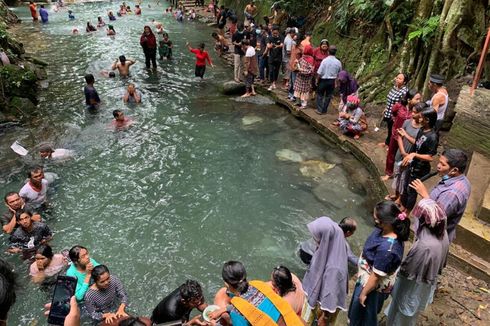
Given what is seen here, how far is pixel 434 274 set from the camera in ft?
12.5

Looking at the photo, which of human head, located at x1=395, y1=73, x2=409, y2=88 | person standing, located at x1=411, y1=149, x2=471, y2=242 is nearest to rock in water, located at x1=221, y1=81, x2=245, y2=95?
human head, located at x1=395, y1=73, x2=409, y2=88

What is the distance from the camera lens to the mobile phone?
4.59 m

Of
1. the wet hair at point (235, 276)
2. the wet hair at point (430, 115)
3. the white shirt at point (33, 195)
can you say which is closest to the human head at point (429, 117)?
the wet hair at point (430, 115)

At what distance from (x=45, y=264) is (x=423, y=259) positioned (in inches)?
216

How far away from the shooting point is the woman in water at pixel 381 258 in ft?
12.3

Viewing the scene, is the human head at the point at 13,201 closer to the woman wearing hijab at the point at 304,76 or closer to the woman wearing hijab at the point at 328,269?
the woman wearing hijab at the point at 328,269

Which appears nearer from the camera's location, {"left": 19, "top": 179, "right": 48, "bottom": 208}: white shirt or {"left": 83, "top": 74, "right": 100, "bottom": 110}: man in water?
{"left": 19, "top": 179, "right": 48, "bottom": 208}: white shirt

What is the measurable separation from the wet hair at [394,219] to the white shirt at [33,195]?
6.62 metres

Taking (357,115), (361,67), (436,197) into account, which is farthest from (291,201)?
(361,67)

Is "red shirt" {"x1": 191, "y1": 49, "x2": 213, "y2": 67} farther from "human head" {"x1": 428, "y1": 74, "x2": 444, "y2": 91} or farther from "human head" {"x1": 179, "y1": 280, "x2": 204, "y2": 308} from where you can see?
"human head" {"x1": 179, "y1": 280, "x2": 204, "y2": 308}

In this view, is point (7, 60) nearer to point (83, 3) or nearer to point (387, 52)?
point (387, 52)

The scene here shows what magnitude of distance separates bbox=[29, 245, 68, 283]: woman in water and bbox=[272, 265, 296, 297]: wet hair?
3.88m

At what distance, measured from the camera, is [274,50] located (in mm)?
12156

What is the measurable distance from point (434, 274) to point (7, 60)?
13889 mm
